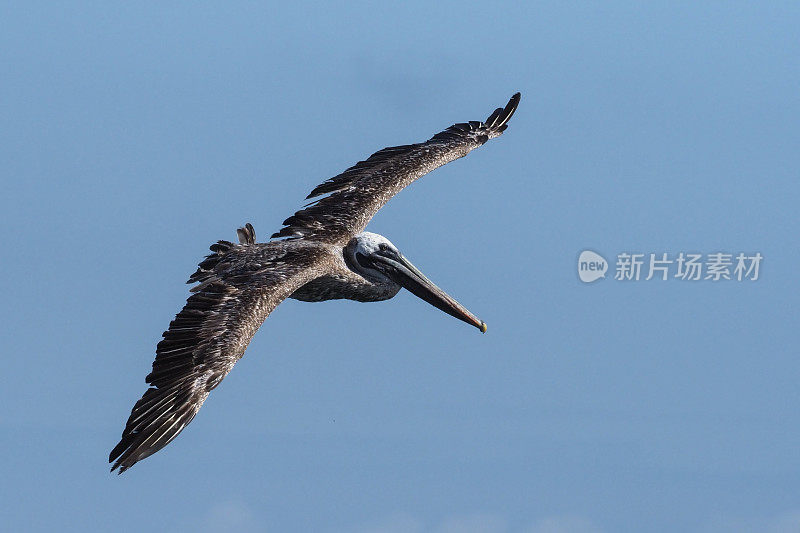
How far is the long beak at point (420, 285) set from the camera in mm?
18188

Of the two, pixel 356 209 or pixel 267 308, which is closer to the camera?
pixel 267 308

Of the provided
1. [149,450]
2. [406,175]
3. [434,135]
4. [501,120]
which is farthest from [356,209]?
[149,450]

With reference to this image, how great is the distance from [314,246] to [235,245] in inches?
46.1

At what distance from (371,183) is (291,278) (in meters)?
4.03

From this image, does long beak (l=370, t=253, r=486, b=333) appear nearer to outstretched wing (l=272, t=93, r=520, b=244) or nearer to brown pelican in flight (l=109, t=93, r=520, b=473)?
brown pelican in flight (l=109, t=93, r=520, b=473)

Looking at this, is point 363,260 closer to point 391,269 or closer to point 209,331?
point 391,269

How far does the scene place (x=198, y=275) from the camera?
1644cm

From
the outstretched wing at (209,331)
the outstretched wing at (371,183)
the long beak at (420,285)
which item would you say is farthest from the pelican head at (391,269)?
the outstretched wing at (209,331)

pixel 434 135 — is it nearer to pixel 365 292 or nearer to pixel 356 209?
pixel 356 209

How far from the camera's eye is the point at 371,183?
19844mm

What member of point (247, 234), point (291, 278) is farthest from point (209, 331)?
point (247, 234)

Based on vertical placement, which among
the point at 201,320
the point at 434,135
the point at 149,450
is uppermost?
the point at 434,135

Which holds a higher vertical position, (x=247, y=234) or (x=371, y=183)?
(x=371, y=183)

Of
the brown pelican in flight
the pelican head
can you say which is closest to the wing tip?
the brown pelican in flight
